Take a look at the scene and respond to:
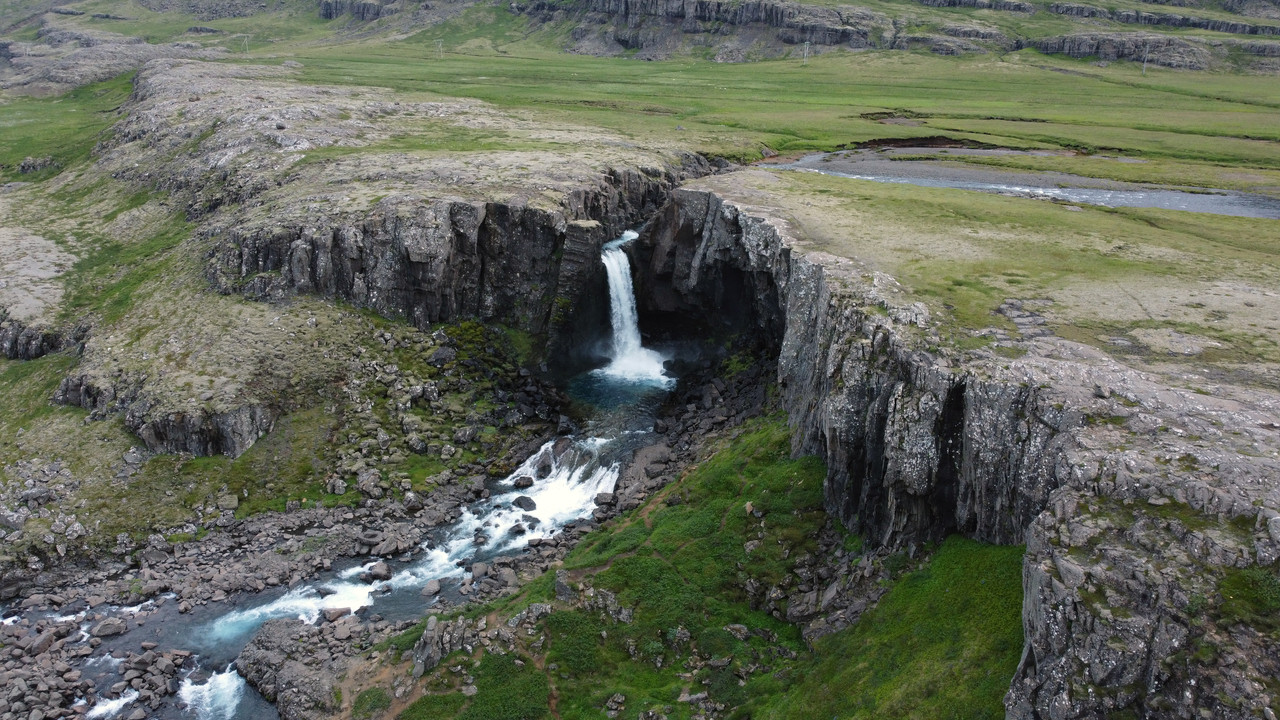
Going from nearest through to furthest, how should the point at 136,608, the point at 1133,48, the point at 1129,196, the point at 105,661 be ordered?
1. the point at 105,661
2. the point at 136,608
3. the point at 1129,196
4. the point at 1133,48

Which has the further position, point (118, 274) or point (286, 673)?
point (118, 274)

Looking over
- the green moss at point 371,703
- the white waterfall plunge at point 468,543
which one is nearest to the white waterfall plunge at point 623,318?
the white waterfall plunge at point 468,543

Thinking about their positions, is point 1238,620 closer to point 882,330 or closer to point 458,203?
point 882,330

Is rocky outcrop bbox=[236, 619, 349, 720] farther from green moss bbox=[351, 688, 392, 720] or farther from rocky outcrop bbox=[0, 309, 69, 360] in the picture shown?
rocky outcrop bbox=[0, 309, 69, 360]

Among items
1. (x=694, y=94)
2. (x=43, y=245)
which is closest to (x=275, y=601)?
(x=43, y=245)

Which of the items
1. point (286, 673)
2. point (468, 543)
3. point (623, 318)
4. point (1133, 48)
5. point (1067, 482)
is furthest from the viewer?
point (1133, 48)

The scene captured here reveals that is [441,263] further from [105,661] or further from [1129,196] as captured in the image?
[1129,196]

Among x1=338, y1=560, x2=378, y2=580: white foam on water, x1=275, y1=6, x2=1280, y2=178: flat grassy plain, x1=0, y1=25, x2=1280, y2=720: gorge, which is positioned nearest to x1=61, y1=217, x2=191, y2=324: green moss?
x1=0, y1=25, x2=1280, y2=720: gorge

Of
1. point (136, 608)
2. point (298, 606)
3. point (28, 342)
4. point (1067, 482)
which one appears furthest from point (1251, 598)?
point (28, 342)
